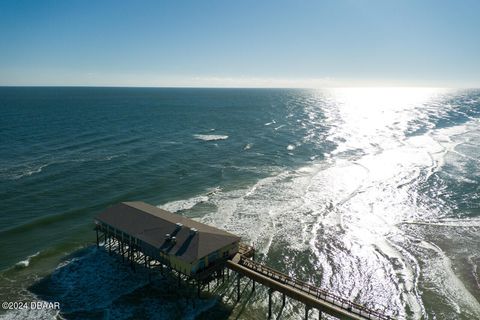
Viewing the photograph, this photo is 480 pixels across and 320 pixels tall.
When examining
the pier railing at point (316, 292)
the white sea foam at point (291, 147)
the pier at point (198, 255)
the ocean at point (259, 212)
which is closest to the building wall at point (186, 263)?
the pier at point (198, 255)

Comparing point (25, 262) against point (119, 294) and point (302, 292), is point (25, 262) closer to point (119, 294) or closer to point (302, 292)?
point (119, 294)

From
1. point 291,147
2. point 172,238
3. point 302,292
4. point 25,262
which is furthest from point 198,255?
point 291,147

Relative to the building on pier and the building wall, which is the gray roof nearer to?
the building on pier

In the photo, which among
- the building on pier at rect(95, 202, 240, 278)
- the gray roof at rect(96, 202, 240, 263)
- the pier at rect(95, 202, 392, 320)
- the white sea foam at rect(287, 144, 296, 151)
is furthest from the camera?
the white sea foam at rect(287, 144, 296, 151)

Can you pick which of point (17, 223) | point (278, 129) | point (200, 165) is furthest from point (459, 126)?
point (17, 223)

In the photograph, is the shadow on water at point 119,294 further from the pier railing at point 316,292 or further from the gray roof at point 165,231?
the gray roof at point 165,231

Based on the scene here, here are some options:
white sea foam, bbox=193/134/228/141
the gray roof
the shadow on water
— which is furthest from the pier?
white sea foam, bbox=193/134/228/141
